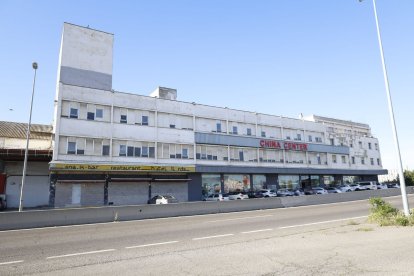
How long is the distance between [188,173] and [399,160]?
28190mm

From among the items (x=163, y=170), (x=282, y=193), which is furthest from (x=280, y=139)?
(x=163, y=170)

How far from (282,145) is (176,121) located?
17.8 meters

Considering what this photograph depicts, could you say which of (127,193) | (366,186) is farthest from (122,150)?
(366,186)

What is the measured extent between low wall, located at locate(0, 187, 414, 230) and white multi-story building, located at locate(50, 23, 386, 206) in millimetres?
14293

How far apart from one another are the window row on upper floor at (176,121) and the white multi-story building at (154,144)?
110 mm

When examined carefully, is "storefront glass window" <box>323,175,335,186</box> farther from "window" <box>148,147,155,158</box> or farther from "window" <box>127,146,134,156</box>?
"window" <box>127,146,134,156</box>

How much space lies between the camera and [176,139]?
131 ft

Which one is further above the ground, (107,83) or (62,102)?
(107,83)

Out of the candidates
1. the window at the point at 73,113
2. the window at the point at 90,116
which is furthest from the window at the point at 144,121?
the window at the point at 73,113

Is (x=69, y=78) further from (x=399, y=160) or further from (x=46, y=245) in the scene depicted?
(x=399, y=160)

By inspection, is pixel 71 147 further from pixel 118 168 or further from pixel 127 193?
pixel 127 193

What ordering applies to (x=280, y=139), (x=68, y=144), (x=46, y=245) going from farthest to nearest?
(x=280, y=139)
(x=68, y=144)
(x=46, y=245)

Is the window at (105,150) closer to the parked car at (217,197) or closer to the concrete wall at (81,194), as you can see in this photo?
the concrete wall at (81,194)

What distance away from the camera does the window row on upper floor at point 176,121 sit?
115ft
